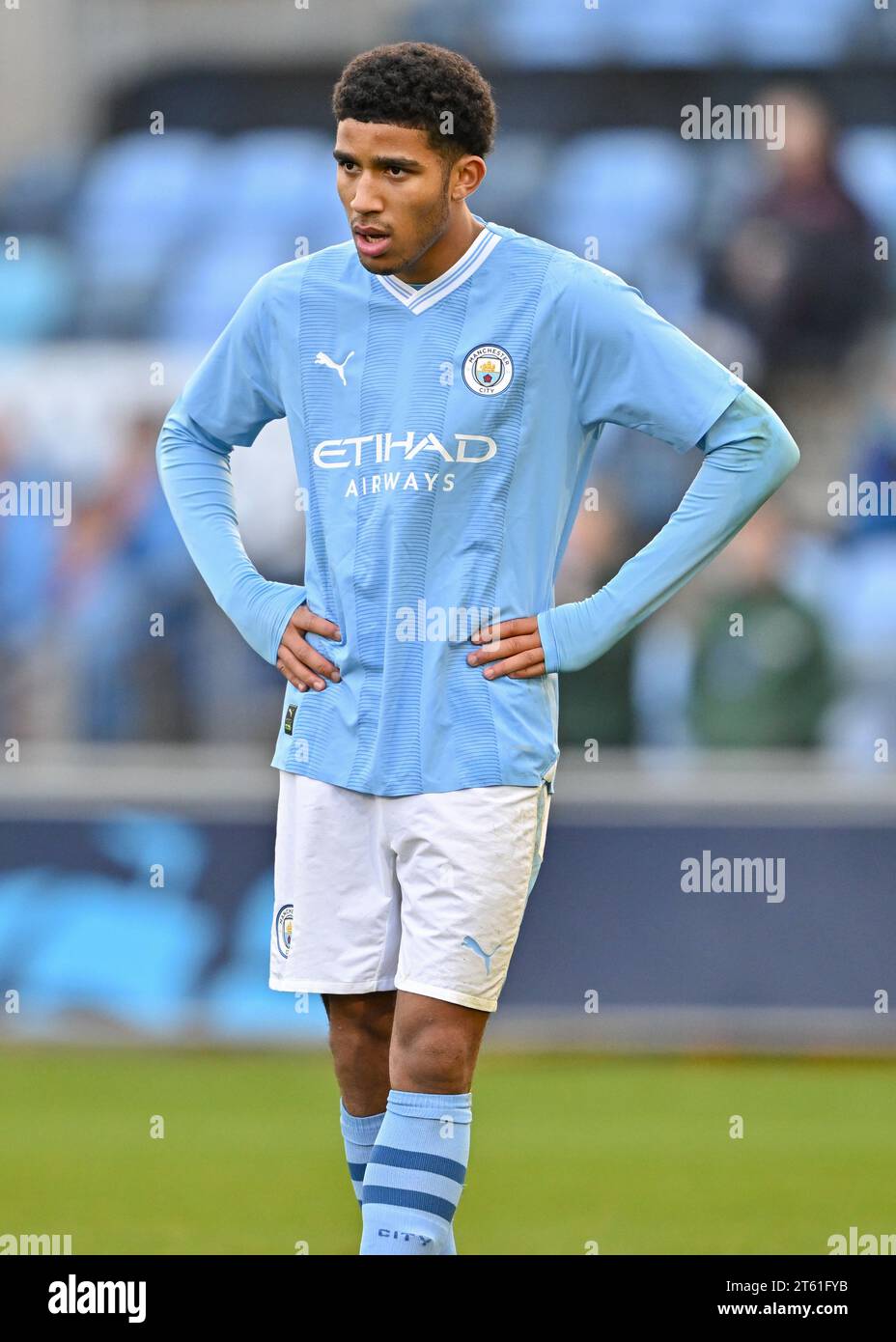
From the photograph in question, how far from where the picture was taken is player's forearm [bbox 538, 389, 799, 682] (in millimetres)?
3854

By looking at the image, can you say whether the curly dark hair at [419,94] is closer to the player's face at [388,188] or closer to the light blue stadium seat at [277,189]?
the player's face at [388,188]

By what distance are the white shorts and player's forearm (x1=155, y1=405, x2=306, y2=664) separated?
1.26 feet

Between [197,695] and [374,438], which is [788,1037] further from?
[374,438]

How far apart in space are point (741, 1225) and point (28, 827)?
3.70m

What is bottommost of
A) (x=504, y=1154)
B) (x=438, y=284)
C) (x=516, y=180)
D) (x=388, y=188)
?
(x=504, y=1154)

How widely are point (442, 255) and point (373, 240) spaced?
0.52 ft

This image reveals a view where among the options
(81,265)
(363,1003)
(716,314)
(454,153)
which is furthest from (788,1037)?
(81,265)

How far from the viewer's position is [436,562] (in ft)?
12.5

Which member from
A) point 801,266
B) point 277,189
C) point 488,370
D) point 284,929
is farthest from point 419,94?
point 277,189

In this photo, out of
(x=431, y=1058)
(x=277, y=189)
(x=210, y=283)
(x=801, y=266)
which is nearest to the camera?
(x=431, y=1058)

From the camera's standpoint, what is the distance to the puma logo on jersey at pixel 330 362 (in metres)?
3.90

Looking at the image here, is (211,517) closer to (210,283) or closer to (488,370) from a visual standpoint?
(488,370)
